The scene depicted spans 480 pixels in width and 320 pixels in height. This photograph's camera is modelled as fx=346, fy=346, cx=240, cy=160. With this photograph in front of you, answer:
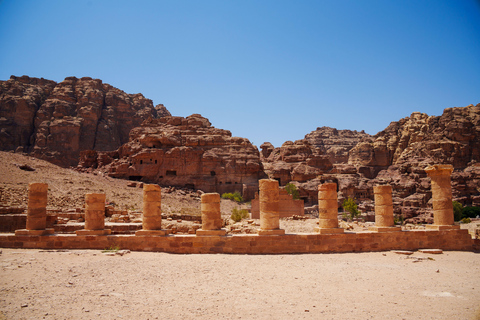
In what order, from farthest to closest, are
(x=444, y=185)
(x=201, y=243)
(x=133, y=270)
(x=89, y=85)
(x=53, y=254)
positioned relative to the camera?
(x=89, y=85)
(x=444, y=185)
(x=201, y=243)
(x=53, y=254)
(x=133, y=270)

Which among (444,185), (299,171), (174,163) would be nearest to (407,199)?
(299,171)

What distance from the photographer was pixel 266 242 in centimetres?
1243

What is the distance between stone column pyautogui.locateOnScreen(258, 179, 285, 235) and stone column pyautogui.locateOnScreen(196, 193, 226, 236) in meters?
1.61

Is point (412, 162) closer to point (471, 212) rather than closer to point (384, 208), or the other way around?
point (471, 212)

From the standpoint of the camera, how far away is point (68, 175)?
39.8m

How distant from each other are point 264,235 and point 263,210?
1027mm

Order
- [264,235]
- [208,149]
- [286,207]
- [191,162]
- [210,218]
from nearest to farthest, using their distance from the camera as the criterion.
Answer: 1. [264,235]
2. [210,218]
3. [286,207]
4. [191,162]
5. [208,149]

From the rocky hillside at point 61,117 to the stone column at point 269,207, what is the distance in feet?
215

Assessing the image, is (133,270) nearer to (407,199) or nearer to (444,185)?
(444,185)

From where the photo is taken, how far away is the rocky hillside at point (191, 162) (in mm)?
49906

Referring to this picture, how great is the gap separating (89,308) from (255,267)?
4.74m

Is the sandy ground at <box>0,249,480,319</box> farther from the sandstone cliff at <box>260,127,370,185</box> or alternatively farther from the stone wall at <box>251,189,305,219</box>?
the sandstone cliff at <box>260,127,370,185</box>

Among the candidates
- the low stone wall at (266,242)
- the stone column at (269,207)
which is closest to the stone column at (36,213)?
the low stone wall at (266,242)

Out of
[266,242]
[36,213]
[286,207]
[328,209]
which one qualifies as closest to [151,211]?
[266,242]
